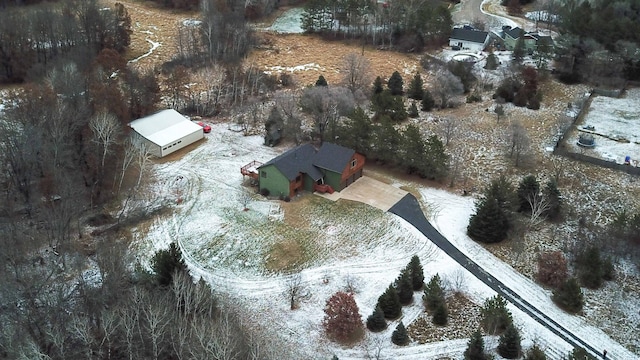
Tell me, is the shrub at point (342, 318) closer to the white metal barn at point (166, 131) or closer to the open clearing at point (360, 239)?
the open clearing at point (360, 239)

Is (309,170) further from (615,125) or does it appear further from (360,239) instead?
(615,125)

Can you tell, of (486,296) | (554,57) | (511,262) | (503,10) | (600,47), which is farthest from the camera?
(503,10)

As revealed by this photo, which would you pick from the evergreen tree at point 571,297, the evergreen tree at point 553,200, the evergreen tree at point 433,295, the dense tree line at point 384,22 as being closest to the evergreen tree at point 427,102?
the evergreen tree at point 553,200

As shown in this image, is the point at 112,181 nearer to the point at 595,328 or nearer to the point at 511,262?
the point at 511,262

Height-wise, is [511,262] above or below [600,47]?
below

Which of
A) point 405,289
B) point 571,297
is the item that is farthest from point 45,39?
point 571,297

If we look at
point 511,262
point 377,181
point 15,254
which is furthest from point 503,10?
point 15,254

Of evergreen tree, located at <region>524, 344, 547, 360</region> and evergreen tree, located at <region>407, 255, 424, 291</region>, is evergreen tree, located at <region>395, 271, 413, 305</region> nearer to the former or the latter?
evergreen tree, located at <region>407, 255, 424, 291</region>

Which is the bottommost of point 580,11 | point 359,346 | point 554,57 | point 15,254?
point 359,346
